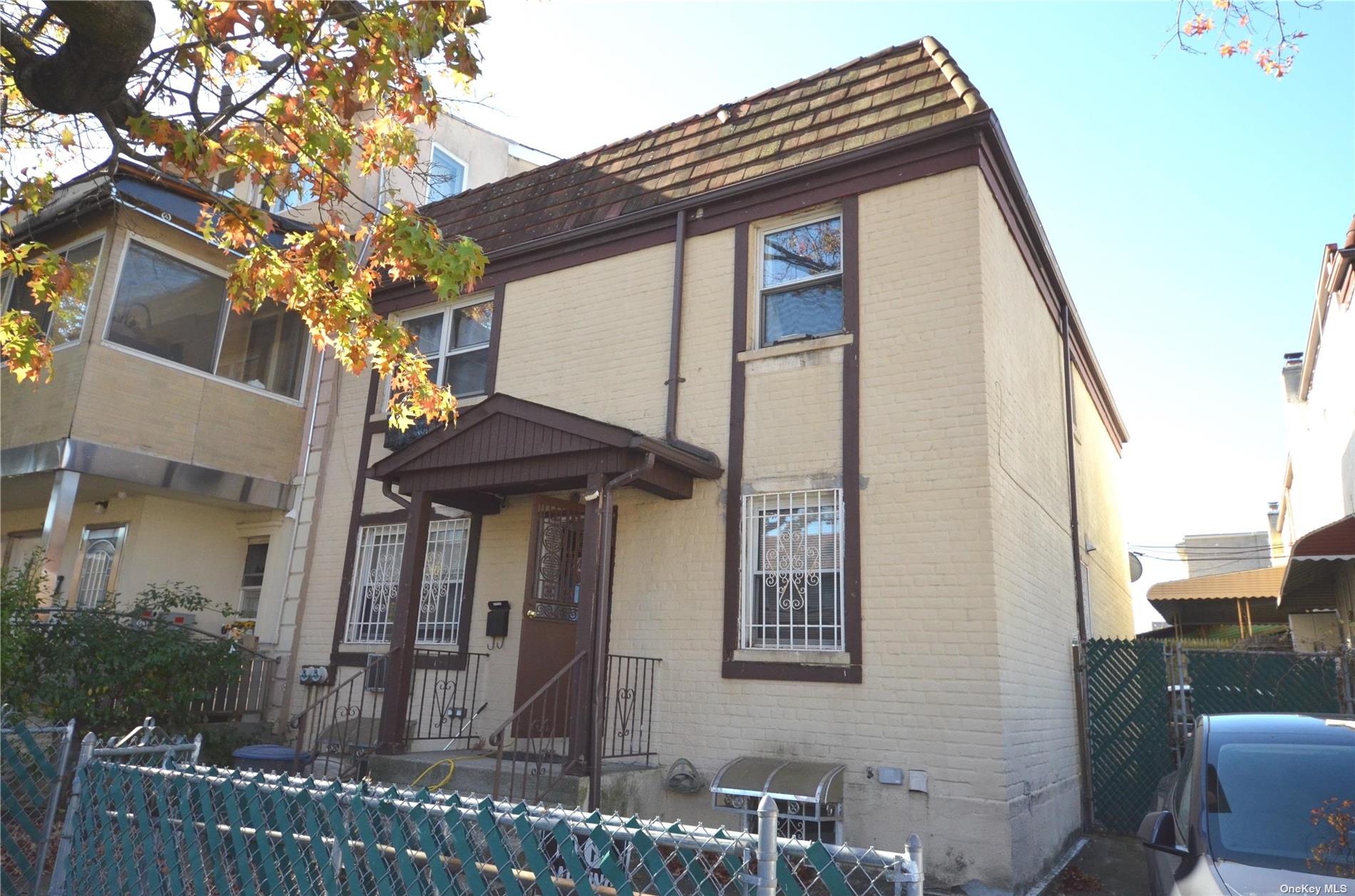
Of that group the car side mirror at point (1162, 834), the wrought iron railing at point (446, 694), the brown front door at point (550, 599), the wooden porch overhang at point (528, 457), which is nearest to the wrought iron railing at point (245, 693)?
the wrought iron railing at point (446, 694)

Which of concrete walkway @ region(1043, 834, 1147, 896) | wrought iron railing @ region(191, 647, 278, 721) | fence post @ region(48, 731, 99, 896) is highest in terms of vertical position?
wrought iron railing @ region(191, 647, 278, 721)

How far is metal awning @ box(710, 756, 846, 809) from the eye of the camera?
280 inches

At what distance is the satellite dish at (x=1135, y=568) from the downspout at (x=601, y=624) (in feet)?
36.5

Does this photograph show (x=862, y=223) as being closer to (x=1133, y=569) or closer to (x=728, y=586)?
(x=728, y=586)

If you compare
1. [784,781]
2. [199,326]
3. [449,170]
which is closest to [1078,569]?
[784,781]

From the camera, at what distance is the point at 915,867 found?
262cm

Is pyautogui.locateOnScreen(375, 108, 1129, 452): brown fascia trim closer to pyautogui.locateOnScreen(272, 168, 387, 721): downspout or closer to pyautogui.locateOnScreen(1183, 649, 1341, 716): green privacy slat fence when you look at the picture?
pyautogui.locateOnScreen(272, 168, 387, 721): downspout

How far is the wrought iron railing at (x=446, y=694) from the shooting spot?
944 centimetres

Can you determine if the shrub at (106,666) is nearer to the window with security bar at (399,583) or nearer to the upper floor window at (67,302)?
the window with security bar at (399,583)

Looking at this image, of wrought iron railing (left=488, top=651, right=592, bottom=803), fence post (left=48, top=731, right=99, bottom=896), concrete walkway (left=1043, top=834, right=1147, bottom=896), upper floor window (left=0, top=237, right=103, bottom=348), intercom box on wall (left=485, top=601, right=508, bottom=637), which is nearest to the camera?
fence post (left=48, top=731, right=99, bottom=896)

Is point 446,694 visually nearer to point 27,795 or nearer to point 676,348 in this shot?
point 676,348

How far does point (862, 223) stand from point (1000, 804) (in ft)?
16.7

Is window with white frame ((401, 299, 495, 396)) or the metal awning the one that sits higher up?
window with white frame ((401, 299, 495, 396))

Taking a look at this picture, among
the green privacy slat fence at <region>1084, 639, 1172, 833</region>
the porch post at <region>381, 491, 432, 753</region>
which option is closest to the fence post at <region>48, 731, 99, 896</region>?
the porch post at <region>381, 491, 432, 753</region>
